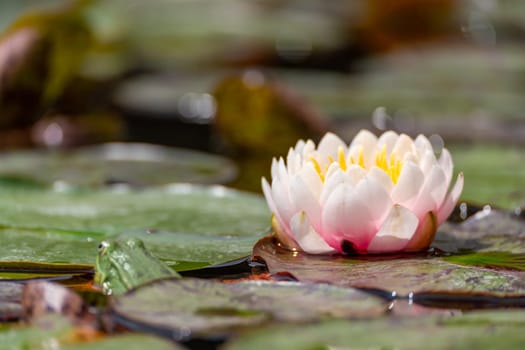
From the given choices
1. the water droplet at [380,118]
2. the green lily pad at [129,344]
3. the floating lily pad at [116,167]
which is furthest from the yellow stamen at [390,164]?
the water droplet at [380,118]

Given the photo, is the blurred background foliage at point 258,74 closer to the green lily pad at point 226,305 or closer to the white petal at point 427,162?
the white petal at point 427,162

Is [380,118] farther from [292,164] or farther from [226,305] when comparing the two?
[226,305]

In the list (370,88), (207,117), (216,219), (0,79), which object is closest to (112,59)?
(207,117)

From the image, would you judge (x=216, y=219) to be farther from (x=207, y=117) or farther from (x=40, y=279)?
(x=207, y=117)

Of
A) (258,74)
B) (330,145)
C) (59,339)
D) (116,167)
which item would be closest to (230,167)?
(116,167)

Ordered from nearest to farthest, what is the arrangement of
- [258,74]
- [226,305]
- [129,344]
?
[129,344] → [226,305] → [258,74]

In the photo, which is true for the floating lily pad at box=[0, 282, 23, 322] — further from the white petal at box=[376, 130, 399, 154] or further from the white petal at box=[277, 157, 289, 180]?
the white petal at box=[376, 130, 399, 154]
